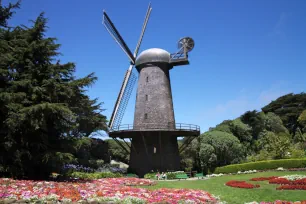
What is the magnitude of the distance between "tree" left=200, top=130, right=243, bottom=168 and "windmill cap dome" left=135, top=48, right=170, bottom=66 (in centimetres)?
1183

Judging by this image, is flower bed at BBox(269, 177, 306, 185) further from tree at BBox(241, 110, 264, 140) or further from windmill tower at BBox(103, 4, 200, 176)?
tree at BBox(241, 110, 264, 140)

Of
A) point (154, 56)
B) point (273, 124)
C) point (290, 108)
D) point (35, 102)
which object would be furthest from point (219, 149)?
point (290, 108)

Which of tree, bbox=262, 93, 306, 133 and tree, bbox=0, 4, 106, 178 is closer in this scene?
tree, bbox=0, 4, 106, 178

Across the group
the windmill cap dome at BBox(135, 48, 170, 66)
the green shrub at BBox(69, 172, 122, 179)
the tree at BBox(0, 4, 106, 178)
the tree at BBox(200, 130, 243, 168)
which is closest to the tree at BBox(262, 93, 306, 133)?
the tree at BBox(200, 130, 243, 168)

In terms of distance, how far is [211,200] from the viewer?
1118 centimetres

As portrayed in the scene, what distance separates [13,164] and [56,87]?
188 inches

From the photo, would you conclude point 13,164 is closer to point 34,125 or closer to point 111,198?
point 34,125

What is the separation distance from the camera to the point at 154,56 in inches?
1224

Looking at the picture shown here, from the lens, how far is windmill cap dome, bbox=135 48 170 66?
31086 millimetres

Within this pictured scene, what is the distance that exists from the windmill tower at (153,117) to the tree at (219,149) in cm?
592

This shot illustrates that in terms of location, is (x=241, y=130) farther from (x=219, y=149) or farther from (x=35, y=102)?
(x=35, y=102)

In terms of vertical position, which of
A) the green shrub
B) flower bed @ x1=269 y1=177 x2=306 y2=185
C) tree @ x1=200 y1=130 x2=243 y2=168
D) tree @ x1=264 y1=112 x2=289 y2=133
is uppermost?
tree @ x1=264 y1=112 x2=289 y2=133

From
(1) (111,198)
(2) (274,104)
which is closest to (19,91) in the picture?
(1) (111,198)

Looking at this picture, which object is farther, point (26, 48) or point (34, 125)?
point (26, 48)
